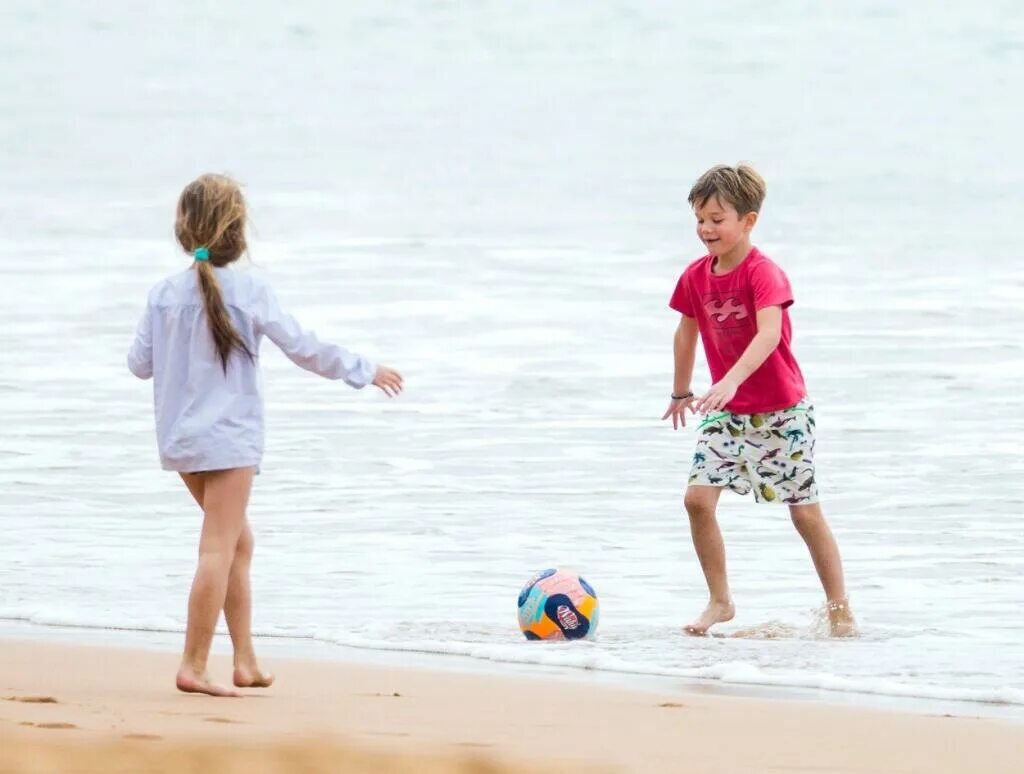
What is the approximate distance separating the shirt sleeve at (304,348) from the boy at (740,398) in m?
1.68

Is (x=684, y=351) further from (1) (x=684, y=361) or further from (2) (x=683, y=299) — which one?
(2) (x=683, y=299)

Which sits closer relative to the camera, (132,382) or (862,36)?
(132,382)

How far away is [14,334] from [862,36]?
125 feet

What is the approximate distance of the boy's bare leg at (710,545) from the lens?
627cm

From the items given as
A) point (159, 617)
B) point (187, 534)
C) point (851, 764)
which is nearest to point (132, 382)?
point (187, 534)

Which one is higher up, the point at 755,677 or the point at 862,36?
the point at 862,36

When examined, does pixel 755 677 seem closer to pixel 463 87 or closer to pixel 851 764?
pixel 851 764

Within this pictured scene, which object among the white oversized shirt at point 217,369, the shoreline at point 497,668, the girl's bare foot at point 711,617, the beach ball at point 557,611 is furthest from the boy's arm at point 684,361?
the white oversized shirt at point 217,369

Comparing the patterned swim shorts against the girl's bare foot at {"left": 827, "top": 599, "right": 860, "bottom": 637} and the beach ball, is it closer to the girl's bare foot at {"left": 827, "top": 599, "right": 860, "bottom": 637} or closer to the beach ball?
the girl's bare foot at {"left": 827, "top": 599, "right": 860, "bottom": 637}

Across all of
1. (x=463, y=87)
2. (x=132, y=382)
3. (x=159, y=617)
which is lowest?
(x=159, y=617)

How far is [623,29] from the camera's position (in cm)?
5194

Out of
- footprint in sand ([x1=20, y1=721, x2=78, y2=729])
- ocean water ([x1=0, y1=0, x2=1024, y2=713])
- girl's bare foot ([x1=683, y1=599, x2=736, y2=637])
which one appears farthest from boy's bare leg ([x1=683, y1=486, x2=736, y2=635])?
footprint in sand ([x1=20, y1=721, x2=78, y2=729])

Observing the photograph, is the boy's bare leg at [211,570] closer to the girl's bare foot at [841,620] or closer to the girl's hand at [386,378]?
the girl's hand at [386,378]

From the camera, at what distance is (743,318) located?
6145 mm
